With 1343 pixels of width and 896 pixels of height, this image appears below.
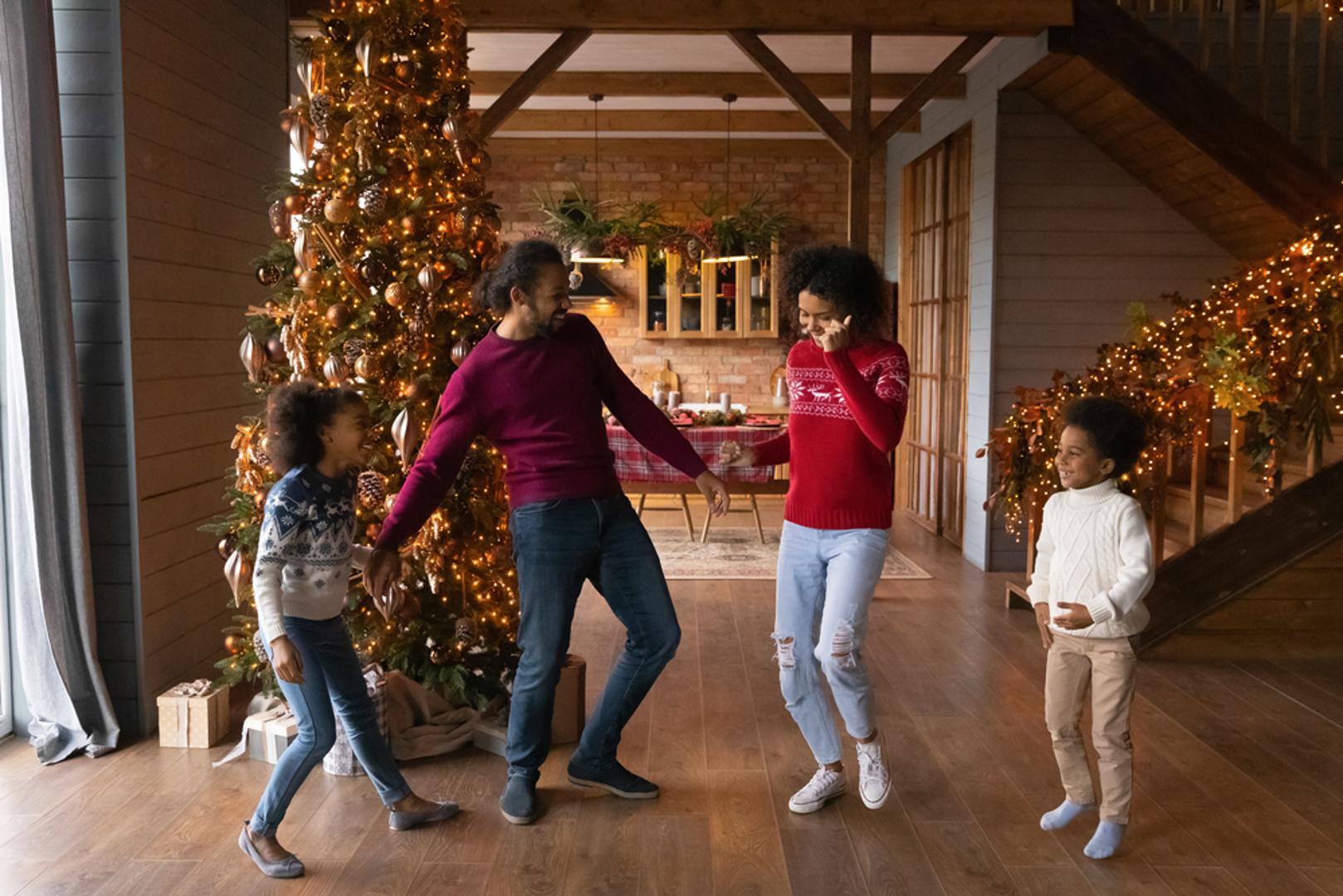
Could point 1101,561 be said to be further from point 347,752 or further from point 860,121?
point 860,121

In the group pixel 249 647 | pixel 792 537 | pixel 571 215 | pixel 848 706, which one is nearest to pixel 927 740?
pixel 848 706

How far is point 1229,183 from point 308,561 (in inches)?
195

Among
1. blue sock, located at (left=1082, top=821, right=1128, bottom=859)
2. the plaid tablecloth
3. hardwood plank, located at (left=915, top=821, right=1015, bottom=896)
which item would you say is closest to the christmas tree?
hardwood plank, located at (left=915, top=821, right=1015, bottom=896)

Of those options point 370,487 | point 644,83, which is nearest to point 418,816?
point 370,487

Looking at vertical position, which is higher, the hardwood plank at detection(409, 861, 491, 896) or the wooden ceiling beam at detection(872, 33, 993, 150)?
the wooden ceiling beam at detection(872, 33, 993, 150)

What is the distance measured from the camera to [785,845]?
10.2 ft

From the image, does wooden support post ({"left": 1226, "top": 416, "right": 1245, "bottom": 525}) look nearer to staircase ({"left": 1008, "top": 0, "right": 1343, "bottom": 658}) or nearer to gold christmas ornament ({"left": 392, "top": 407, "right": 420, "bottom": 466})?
staircase ({"left": 1008, "top": 0, "right": 1343, "bottom": 658})

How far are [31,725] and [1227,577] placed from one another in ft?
14.9

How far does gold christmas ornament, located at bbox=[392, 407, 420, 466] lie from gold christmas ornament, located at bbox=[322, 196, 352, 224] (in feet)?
2.04

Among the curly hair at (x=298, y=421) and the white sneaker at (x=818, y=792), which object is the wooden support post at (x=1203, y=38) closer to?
the white sneaker at (x=818, y=792)

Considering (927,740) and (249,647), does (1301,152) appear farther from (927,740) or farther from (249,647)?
(249,647)

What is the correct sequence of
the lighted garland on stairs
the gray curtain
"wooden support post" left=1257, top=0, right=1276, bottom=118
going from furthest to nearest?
"wooden support post" left=1257, top=0, right=1276, bottom=118 → the lighted garland on stairs → the gray curtain

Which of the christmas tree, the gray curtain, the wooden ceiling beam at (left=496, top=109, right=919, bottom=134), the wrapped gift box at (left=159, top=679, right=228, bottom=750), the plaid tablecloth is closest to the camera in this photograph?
the gray curtain

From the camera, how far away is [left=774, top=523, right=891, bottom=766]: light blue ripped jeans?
3.03m
